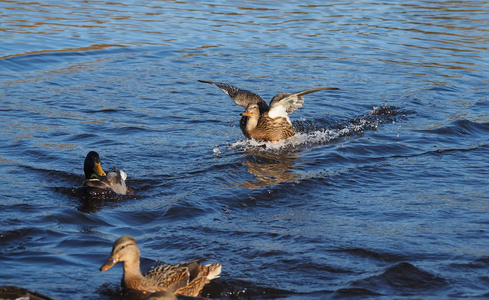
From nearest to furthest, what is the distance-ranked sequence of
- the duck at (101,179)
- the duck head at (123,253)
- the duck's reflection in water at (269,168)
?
the duck head at (123,253) < the duck at (101,179) < the duck's reflection in water at (269,168)

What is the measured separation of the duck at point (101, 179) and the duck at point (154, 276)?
2.28m

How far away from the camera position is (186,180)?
8109mm

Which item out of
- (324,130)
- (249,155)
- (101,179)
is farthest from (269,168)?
(101,179)

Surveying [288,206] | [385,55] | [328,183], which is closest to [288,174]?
[328,183]

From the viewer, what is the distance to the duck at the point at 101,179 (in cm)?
756

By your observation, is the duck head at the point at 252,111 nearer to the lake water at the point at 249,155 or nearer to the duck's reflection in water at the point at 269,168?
the lake water at the point at 249,155

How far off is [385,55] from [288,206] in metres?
8.82

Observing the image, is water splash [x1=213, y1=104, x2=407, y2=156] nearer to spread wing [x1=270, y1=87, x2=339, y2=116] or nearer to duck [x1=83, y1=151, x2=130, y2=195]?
spread wing [x1=270, y1=87, x2=339, y2=116]

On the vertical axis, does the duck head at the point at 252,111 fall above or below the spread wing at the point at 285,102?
below

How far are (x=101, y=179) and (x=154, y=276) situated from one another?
97.4 inches

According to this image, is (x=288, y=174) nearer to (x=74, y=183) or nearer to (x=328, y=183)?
(x=328, y=183)

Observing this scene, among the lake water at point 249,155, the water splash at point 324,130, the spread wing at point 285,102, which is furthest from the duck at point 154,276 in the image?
the spread wing at point 285,102

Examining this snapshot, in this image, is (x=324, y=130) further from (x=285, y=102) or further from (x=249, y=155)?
(x=249, y=155)

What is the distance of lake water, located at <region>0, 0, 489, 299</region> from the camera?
5.85 meters
